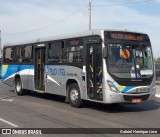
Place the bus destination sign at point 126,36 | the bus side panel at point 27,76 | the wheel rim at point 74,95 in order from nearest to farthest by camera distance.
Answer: the bus destination sign at point 126,36
the wheel rim at point 74,95
the bus side panel at point 27,76

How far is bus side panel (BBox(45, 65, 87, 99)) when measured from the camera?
43.0 ft

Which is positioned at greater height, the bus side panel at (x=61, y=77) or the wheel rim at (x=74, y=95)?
the bus side panel at (x=61, y=77)

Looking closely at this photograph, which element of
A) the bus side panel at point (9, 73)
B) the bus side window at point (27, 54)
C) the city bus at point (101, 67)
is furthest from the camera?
the bus side panel at point (9, 73)

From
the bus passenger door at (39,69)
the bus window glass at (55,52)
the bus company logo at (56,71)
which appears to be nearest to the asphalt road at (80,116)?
the bus company logo at (56,71)

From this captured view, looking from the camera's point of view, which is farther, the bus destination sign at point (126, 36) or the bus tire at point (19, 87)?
the bus tire at point (19, 87)

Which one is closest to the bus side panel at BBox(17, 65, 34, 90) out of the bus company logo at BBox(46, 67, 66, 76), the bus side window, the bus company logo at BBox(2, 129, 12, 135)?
the bus side window

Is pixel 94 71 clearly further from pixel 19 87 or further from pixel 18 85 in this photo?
pixel 18 85

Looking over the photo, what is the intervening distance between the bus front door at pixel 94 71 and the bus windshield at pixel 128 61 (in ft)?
1.56

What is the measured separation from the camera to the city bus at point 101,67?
38.9 feet

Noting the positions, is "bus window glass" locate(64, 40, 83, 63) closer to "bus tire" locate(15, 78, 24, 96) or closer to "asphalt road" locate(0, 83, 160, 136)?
"asphalt road" locate(0, 83, 160, 136)

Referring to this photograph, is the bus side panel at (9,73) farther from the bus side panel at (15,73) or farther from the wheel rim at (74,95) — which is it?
the wheel rim at (74,95)

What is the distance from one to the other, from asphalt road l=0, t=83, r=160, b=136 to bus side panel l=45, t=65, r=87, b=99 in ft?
2.49

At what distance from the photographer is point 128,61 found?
12.1m

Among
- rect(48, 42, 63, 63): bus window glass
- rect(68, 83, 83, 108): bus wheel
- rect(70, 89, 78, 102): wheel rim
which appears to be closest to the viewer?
rect(68, 83, 83, 108): bus wheel
